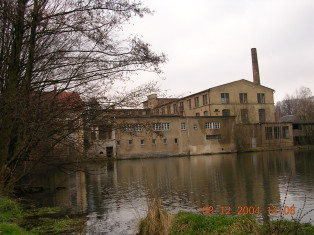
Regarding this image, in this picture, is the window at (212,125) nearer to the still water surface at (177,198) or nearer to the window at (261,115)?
the window at (261,115)

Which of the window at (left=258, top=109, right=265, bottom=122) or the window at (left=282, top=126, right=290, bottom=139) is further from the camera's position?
the window at (left=258, top=109, right=265, bottom=122)

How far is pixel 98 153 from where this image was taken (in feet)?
39.5

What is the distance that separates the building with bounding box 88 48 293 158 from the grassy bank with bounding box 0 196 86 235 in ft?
81.1

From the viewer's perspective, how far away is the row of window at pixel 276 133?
165 feet

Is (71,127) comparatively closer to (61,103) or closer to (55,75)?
(61,103)

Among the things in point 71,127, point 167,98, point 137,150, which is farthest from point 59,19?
point 137,150

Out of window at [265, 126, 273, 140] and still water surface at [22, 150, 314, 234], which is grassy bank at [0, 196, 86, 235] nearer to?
still water surface at [22, 150, 314, 234]

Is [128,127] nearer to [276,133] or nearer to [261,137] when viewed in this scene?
[261,137]

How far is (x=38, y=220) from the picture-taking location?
9.49m

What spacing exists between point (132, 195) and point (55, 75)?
570 cm

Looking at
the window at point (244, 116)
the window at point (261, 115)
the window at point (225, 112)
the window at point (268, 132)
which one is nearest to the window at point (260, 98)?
the window at point (261, 115)
